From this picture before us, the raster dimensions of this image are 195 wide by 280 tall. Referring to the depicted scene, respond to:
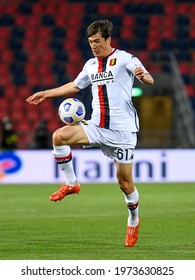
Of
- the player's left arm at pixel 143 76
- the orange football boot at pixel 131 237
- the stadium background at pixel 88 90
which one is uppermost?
the player's left arm at pixel 143 76

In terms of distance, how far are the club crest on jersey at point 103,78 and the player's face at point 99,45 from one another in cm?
19

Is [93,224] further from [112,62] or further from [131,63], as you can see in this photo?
[131,63]

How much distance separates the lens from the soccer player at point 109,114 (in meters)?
9.07

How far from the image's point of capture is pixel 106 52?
30.2 ft

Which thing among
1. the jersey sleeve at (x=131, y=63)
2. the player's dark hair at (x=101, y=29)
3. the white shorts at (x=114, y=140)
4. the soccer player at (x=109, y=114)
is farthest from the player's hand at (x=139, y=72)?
the white shorts at (x=114, y=140)

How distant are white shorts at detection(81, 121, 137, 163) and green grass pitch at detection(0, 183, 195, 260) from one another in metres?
0.92

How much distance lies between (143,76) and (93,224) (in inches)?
146

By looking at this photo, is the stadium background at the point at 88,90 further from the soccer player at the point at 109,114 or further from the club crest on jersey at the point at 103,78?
the club crest on jersey at the point at 103,78

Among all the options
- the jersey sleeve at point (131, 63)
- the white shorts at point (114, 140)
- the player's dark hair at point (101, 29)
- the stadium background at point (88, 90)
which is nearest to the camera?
the jersey sleeve at point (131, 63)

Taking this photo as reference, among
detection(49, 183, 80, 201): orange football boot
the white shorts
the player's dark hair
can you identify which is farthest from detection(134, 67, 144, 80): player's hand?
detection(49, 183, 80, 201): orange football boot

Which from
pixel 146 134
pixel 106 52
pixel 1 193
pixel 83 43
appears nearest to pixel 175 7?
pixel 83 43

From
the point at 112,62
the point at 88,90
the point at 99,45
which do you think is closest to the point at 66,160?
the point at 112,62

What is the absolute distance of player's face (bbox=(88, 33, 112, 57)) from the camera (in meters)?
9.05

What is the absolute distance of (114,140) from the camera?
9188mm
